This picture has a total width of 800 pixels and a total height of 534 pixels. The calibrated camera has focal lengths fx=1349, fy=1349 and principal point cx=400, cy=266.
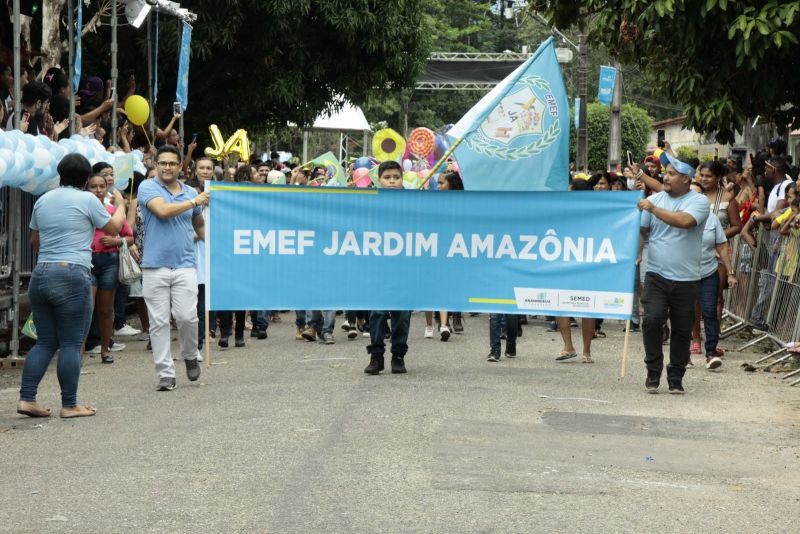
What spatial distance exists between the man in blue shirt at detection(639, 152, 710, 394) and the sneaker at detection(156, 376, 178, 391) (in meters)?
3.95

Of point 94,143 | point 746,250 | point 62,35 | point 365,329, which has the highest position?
point 62,35

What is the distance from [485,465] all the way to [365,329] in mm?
8546

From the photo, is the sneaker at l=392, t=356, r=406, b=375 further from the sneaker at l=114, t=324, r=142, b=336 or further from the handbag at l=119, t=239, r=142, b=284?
the sneaker at l=114, t=324, r=142, b=336

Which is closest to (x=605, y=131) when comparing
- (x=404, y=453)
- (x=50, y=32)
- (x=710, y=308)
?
(x=50, y=32)

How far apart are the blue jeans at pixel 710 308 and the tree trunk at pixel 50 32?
8648mm

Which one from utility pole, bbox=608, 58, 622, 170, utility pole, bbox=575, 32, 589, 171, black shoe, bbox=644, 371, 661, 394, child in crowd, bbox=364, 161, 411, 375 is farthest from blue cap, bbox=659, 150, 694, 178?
utility pole, bbox=575, 32, 589, 171

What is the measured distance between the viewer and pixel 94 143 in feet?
47.3

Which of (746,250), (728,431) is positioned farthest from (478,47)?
(728,431)

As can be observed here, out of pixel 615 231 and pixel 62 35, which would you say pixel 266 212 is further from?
pixel 62 35

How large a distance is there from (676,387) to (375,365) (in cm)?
261

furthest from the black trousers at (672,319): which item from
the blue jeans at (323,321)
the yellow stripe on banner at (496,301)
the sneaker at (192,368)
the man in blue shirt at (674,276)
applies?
the blue jeans at (323,321)

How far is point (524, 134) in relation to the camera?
527 inches

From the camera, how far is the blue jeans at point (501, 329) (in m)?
13.2

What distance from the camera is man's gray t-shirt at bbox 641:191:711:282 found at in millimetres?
11273
